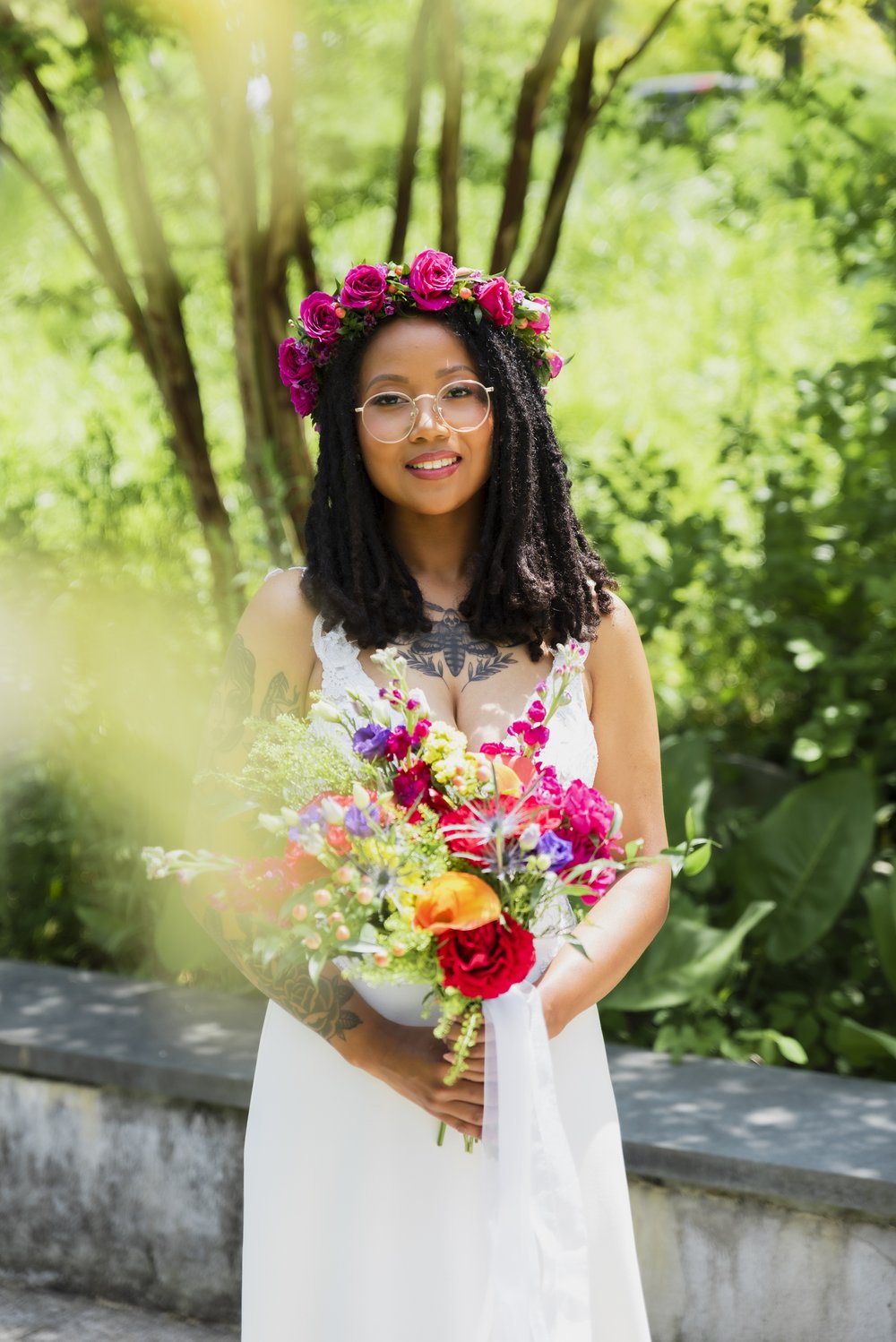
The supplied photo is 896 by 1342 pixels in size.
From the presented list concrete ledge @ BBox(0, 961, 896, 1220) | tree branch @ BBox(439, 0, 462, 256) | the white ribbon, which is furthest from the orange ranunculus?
tree branch @ BBox(439, 0, 462, 256)

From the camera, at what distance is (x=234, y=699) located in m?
2.16

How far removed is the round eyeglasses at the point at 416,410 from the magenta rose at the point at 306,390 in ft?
0.56

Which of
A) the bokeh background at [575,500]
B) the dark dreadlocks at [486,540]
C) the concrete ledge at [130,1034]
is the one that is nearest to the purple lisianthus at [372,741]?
the dark dreadlocks at [486,540]

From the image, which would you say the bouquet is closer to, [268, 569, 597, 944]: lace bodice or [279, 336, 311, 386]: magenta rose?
[268, 569, 597, 944]: lace bodice

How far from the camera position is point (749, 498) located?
4.82 meters

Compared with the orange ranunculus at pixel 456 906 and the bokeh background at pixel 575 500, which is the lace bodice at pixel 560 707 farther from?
the bokeh background at pixel 575 500

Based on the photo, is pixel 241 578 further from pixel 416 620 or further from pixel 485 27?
pixel 485 27

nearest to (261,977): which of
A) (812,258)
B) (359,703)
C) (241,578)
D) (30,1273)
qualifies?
(359,703)

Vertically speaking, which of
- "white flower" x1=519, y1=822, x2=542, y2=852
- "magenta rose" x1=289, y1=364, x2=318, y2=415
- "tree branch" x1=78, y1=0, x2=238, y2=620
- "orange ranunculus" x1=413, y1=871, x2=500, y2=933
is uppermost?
"tree branch" x1=78, y1=0, x2=238, y2=620

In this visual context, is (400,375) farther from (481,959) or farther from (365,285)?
(481,959)

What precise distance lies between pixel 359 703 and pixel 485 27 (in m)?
4.20

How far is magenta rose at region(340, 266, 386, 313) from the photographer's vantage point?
213 centimetres

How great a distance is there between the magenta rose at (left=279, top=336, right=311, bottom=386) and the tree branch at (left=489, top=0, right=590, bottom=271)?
93.4 inches

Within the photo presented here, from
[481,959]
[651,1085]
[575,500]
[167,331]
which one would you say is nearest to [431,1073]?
[481,959]
